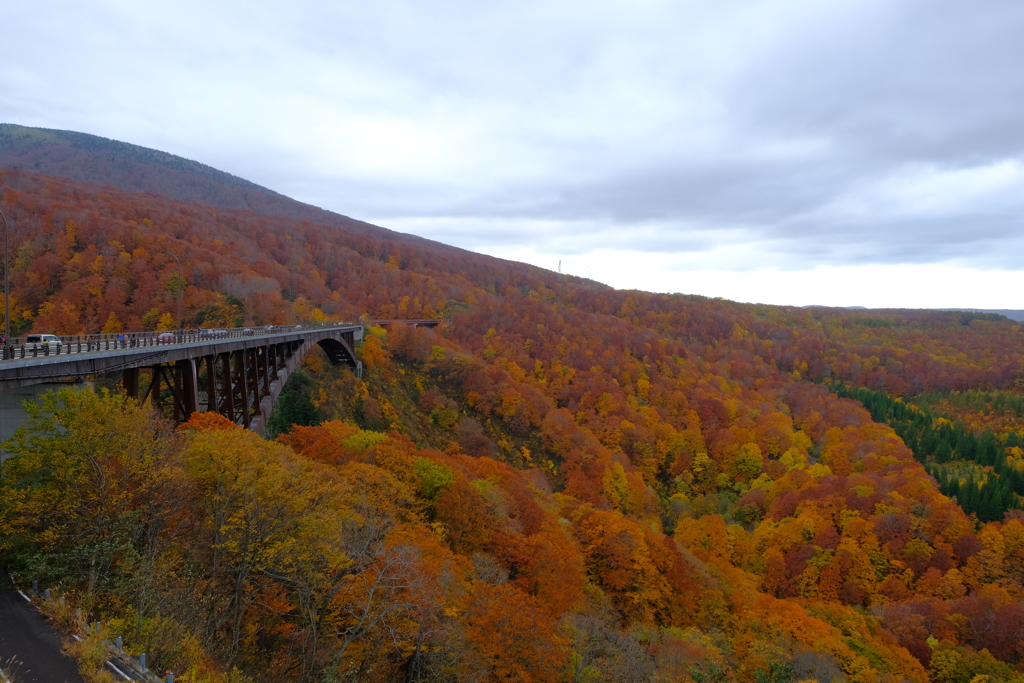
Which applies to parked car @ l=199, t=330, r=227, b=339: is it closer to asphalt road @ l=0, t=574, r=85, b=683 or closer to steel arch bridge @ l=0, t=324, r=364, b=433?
steel arch bridge @ l=0, t=324, r=364, b=433

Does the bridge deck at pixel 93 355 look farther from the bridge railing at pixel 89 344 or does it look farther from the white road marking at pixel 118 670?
the white road marking at pixel 118 670

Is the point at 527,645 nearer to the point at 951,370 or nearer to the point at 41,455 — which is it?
the point at 41,455

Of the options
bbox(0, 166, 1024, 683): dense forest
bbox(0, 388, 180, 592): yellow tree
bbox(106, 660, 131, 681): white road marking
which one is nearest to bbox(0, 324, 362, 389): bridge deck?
bbox(0, 388, 180, 592): yellow tree

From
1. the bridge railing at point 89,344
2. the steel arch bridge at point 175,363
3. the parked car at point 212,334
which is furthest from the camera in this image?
the parked car at point 212,334

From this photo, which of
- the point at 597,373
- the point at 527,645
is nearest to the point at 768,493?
the point at 597,373

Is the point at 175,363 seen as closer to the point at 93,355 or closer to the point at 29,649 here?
the point at 93,355

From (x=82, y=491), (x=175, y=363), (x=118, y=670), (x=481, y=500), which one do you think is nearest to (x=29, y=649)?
(x=118, y=670)

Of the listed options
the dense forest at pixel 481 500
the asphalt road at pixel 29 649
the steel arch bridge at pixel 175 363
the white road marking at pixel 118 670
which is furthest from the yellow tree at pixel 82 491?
the white road marking at pixel 118 670
